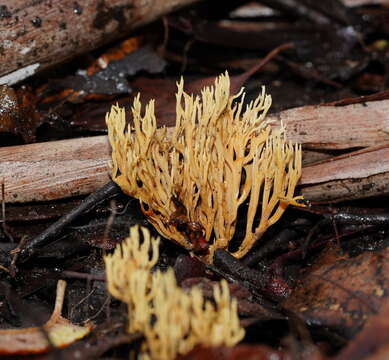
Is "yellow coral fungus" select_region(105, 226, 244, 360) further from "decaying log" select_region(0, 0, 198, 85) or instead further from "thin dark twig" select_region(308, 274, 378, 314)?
"decaying log" select_region(0, 0, 198, 85)

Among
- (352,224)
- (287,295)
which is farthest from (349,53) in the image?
(287,295)

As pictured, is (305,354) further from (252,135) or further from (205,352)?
(252,135)

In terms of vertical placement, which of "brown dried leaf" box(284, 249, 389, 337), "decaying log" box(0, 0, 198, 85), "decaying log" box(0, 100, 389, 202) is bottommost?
"brown dried leaf" box(284, 249, 389, 337)

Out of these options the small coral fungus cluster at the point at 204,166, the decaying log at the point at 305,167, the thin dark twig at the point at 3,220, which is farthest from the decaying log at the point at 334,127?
the thin dark twig at the point at 3,220

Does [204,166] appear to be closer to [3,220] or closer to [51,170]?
[51,170]

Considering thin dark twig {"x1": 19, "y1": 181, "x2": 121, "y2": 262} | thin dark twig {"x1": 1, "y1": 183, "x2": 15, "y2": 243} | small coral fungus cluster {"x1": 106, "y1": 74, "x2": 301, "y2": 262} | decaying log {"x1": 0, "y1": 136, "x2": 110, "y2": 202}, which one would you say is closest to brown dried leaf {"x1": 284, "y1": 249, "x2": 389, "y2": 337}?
small coral fungus cluster {"x1": 106, "y1": 74, "x2": 301, "y2": 262}

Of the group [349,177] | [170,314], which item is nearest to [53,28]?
[349,177]
